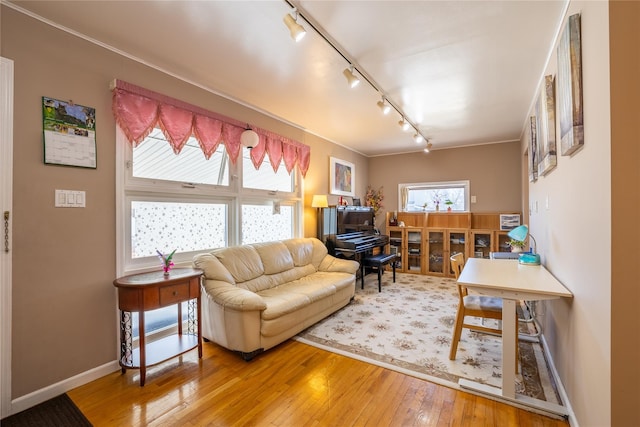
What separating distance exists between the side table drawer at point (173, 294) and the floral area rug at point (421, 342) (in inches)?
47.0

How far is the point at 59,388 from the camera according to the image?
196cm

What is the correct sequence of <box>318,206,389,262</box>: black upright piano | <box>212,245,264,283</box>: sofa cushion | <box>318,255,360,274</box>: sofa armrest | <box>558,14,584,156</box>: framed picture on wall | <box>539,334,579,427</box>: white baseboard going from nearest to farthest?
1. <box>558,14,584,156</box>: framed picture on wall
2. <box>539,334,579,427</box>: white baseboard
3. <box>212,245,264,283</box>: sofa cushion
4. <box>318,255,360,274</box>: sofa armrest
5. <box>318,206,389,262</box>: black upright piano

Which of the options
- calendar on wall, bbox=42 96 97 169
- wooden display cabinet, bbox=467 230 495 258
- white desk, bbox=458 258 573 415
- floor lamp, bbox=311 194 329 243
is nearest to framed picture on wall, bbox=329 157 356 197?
floor lamp, bbox=311 194 329 243

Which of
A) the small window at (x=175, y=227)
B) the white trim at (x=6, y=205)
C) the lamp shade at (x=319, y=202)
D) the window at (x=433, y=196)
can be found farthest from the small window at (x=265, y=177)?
the window at (x=433, y=196)

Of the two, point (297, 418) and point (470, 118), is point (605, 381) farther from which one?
point (470, 118)

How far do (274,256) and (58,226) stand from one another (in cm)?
194

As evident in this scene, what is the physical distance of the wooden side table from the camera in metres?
2.04

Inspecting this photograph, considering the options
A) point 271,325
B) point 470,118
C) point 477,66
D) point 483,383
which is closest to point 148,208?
point 271,325

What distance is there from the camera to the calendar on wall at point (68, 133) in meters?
1.94

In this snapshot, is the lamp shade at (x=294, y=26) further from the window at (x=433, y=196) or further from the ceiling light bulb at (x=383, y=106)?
the window at (x=433, y=196)

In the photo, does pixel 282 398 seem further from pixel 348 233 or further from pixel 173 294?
pixel 348 233

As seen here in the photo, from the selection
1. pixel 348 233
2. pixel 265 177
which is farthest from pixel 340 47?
pixel 348 233

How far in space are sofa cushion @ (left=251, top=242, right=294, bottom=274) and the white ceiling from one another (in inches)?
67.3

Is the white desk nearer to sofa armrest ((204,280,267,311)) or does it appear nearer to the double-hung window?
sofa armrest ((204,280,267,311))
